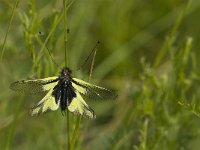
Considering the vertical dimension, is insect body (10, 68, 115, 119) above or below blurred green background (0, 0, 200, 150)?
below

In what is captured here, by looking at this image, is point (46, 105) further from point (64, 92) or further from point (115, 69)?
point (115, 69)

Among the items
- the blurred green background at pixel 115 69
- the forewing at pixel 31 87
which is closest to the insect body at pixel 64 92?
the forewing at pixel 31 87

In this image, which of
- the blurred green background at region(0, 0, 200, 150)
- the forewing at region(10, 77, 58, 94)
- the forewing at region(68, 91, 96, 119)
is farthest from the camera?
the blurred green background at region(0, 0, 200, 150)

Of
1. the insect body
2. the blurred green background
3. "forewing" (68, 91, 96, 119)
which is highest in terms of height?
the blurred green background

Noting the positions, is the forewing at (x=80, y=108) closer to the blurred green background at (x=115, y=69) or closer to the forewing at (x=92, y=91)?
the forewing at (x=92, y=91)

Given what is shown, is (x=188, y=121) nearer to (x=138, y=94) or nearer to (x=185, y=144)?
(x=185, y=144)

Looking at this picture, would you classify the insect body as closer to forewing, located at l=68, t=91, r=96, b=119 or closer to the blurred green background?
forewing, located at l=68, t=91, r=96, b=119

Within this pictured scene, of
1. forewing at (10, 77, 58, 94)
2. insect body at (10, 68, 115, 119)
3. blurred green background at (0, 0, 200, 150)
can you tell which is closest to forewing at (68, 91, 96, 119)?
insect body at (10, 68, 115, 119)
